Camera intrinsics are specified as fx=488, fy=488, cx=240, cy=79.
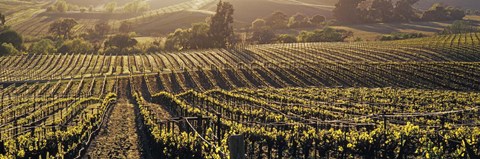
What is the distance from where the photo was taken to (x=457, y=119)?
919 inches

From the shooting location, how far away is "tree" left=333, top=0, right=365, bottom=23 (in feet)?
441

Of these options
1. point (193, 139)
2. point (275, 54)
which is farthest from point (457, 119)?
point (275, 54)

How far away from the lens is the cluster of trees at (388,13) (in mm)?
130000

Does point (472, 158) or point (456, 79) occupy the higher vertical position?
point (472, 158)

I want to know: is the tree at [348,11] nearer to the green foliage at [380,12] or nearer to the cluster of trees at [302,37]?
the green foliage at [380,12]

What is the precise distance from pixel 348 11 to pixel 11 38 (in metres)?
85.9

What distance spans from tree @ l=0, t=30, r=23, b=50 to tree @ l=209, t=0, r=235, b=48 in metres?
39.1

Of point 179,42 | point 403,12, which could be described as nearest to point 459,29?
point 403,12

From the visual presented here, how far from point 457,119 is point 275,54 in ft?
173

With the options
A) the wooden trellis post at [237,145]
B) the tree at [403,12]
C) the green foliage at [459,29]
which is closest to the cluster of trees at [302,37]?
the green foliage at [459,29]

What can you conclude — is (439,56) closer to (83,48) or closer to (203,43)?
(203,43)

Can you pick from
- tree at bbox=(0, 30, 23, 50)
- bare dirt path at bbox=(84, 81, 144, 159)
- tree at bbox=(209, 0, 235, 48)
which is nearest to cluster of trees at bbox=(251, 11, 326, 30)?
tree at bbox=(209, 0, 235, 48)

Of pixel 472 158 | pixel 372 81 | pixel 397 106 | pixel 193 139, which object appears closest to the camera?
pixel 472 158

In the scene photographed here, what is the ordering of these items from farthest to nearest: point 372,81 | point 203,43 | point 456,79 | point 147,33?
1. point 147,33
2. point 203,43
3. point 372,81
4. point 456,79
